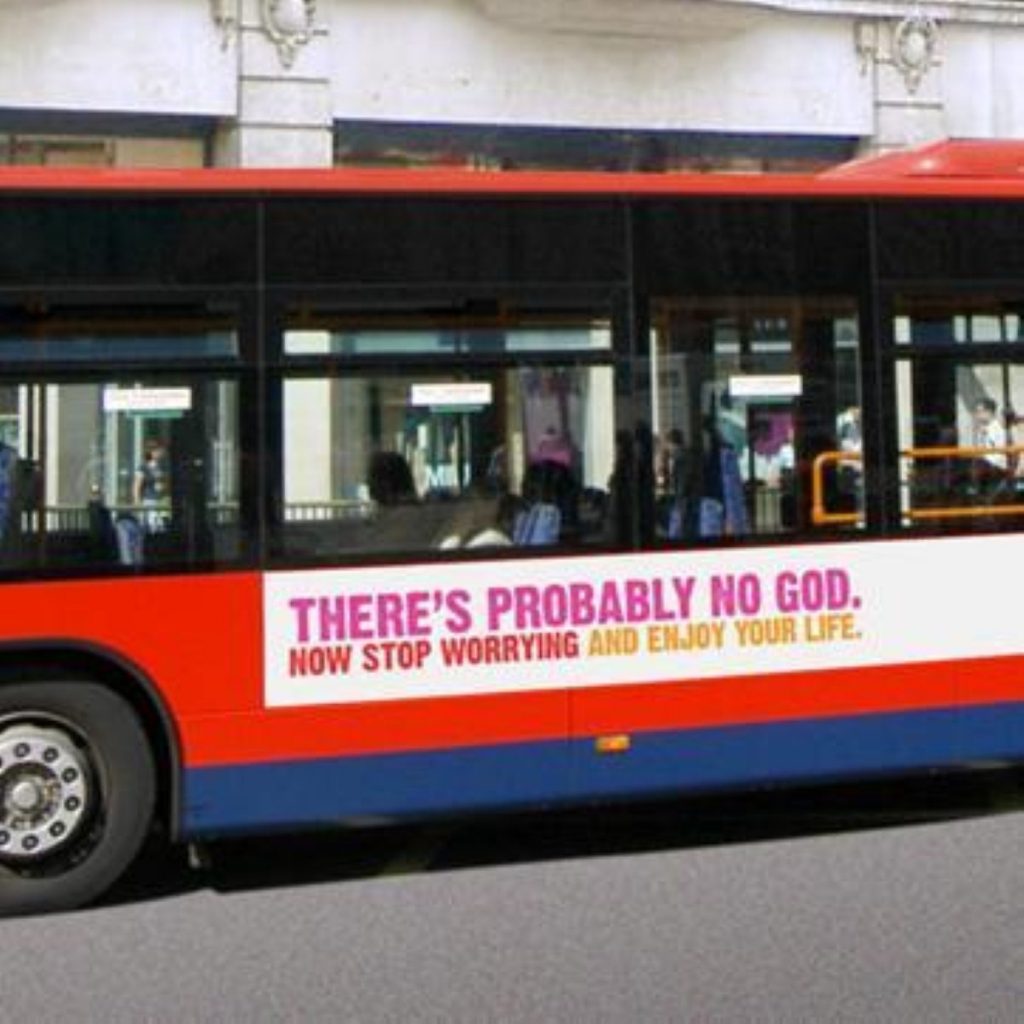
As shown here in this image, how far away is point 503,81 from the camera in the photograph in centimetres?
1595

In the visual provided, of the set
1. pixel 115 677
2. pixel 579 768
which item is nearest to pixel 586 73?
pixel 579 768

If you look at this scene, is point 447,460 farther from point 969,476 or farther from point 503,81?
point 503,81

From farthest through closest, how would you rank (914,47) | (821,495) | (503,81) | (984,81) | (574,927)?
(984,81) → (914,47) → (503,81) → (821,495) → (574,927)

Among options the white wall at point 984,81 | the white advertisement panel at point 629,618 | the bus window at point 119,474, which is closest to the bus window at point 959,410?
the white advertisement panel at point 629,618

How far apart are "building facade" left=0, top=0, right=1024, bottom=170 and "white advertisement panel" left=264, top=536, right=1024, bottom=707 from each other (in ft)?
31.4

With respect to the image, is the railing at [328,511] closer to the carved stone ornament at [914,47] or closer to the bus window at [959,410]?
the bus window at [959,410]

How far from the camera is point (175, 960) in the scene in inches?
215

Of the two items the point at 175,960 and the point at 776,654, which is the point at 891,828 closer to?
the point at 776,654

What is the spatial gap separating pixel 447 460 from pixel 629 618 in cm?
97

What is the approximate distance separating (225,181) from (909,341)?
114 inches

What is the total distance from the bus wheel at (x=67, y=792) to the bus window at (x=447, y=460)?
3.12ft

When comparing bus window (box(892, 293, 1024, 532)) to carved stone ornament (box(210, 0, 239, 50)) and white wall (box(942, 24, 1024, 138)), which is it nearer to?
carved stone ornament (box(210, 0, 239, 50))

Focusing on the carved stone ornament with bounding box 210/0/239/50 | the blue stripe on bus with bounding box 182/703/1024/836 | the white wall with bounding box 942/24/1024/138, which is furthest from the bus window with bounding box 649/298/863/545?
the white wall with bounding box 942/24/1024/138

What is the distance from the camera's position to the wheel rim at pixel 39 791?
19.6 feet
